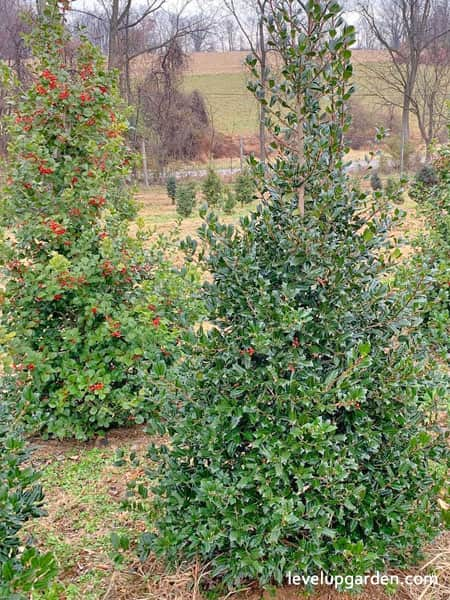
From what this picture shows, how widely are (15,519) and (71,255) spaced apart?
2043mm

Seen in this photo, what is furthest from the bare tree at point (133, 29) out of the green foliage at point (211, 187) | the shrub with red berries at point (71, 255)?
the shrub with red berries at point (71, 255)

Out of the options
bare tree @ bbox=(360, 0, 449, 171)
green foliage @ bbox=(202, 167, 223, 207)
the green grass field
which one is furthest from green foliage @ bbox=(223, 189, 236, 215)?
the green grass field

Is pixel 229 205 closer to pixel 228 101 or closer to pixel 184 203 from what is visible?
pixel 184 203

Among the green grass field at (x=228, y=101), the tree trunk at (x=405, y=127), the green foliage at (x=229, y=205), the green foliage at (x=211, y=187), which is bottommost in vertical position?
the green foliage at (x=229, y=205)

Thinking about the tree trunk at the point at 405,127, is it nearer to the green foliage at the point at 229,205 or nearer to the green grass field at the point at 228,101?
the green foliage at the point at 229,205

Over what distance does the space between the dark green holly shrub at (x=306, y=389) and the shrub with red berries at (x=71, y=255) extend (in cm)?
137

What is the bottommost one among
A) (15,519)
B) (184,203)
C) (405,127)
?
(15,519)

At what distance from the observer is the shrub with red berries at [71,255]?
3385mm

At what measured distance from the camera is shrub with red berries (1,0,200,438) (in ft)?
11.1

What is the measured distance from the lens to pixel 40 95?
3508 millimetres

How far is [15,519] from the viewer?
5.59 ft

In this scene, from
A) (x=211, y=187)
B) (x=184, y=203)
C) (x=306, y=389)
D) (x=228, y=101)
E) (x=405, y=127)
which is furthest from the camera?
(x=228, y=101)

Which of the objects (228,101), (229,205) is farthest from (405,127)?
(228,101)

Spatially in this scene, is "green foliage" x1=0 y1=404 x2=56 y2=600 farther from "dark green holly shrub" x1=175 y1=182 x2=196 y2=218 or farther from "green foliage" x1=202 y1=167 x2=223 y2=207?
"green foliage" x1=202 y1=167 x2=223 y2=207
